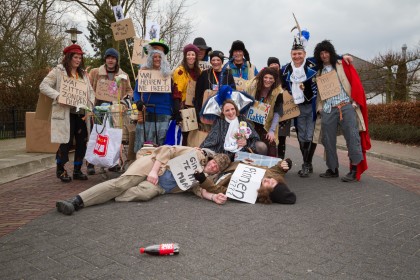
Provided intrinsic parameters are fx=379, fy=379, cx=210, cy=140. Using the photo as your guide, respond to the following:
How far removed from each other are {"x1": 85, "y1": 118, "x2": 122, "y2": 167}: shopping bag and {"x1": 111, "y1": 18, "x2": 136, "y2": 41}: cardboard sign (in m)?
3.27

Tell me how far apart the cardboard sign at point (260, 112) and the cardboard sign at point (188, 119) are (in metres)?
0.95

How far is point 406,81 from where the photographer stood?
2336 centimetres

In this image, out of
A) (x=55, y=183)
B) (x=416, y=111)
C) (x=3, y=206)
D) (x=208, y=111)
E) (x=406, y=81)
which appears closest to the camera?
(x=3, y=206)

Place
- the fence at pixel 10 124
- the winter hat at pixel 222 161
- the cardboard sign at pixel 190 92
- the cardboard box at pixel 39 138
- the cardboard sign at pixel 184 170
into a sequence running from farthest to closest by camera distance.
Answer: the fence at pixel 10 124 < the cardboard box at pixel 39 138 < the cardboard sign at pixel 190 92 < the winter hat at pixel 222 161 < the cardboard sign at pixel 184 170

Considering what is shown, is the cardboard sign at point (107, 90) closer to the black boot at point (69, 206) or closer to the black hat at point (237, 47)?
the black hat at point (237, 47)

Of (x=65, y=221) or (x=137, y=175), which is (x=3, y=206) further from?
(x=137, y=175)

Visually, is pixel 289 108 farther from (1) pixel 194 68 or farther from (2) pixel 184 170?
(2) pixel 184 170

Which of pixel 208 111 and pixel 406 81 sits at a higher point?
pixel 406 81

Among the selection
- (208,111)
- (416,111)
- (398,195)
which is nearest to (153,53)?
(208,111)

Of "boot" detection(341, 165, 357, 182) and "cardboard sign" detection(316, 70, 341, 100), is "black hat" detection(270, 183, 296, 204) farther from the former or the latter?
"cardboard sign" detection(316, 70, 341, 100)

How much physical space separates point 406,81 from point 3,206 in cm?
2413

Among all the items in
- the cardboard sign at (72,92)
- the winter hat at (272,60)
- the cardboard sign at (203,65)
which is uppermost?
the winter hat at (272,60)

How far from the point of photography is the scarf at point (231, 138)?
5473 mm

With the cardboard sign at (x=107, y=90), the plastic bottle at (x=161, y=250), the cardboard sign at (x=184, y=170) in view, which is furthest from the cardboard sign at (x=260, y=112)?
the plastic bottle at (x=161, y=250)
